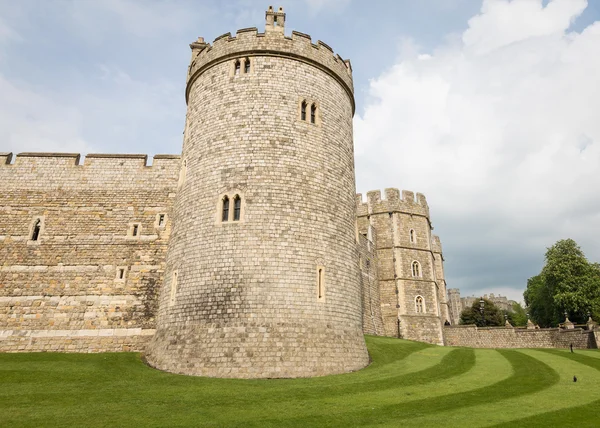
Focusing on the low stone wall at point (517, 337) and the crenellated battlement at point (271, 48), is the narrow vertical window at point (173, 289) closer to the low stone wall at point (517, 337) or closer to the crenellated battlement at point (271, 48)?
the crenellated battlement at point (271, 48)

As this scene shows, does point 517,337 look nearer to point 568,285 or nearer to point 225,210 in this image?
point 568,285

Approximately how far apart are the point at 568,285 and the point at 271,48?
116ft

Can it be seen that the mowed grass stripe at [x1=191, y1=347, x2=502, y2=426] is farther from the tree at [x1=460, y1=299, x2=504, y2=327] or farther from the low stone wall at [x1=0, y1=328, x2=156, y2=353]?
the tree at [x1=460, y1=299, x2=504, y2=327]

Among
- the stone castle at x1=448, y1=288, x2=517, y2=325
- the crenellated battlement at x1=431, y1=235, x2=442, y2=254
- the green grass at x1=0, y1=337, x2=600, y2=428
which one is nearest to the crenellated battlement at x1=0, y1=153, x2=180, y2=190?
the green grass at x1=0, y1=337, x2=600, y2=428

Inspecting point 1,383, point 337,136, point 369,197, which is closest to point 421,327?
point 369,197

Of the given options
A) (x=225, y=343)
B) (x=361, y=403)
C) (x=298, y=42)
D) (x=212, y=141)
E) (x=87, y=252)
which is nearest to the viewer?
(x=361, y=403)

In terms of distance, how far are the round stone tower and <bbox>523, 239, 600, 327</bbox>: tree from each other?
99.7 feet

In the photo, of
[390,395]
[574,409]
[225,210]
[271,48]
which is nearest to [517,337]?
[574,409]

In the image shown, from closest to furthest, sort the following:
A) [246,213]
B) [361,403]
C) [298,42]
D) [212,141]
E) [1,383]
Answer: [361,403] < [1,383] < [246,213] < [212,141] < [298,42]

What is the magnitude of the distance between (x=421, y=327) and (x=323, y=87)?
62.2 feet

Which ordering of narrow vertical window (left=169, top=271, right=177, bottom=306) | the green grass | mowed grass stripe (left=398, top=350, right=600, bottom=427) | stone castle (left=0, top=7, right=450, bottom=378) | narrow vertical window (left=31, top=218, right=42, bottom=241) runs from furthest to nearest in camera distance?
narrow vertical window (left=31, top=218, right=42, bottom=241)
narrow vertical window (left=169, top=271, right=177, bottom=306)
stone castle (left=0, top=7, right=450, bottom=378)
the green grass
mowed grass stripe (left=398, top=350, right=600, bottom=427)

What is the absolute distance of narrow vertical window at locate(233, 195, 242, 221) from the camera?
12.9 metres

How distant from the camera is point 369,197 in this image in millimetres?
31156

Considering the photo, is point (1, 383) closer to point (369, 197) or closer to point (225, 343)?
point (225, 343)
